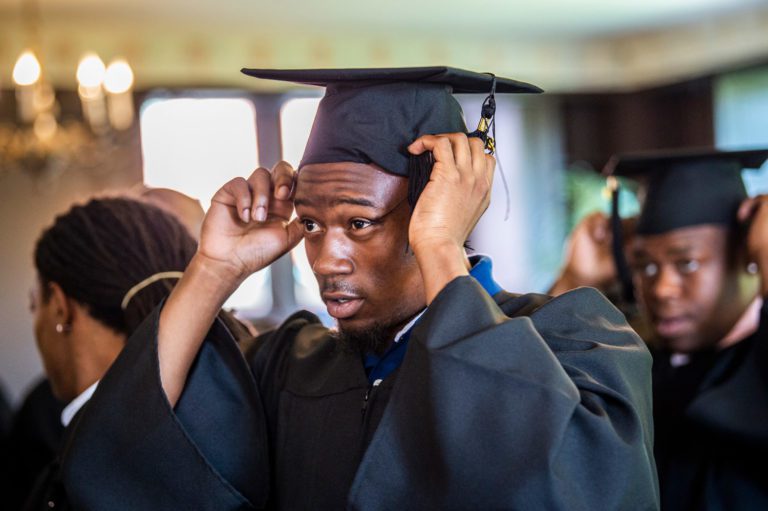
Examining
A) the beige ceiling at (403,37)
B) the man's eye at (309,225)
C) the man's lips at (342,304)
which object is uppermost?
the beige ceiling at (403,37)

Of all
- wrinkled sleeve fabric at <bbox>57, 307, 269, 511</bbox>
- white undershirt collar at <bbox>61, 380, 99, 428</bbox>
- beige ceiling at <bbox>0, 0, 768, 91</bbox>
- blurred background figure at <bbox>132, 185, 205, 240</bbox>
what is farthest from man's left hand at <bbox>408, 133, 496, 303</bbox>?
beige ceiling at <bbox>0, 0, 768, 91</bbox>

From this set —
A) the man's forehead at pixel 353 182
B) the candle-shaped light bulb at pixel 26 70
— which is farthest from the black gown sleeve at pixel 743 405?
the candle-shaped light bulb at pixel 26 70

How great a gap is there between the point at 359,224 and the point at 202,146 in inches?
228

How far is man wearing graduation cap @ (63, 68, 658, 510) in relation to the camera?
1243 mm

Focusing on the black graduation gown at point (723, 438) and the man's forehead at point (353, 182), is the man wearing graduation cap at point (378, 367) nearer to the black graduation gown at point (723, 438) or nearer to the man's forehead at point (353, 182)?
the man's forehead at point (353, 182)

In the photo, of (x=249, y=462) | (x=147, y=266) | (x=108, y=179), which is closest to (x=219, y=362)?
(x=249, y=462)

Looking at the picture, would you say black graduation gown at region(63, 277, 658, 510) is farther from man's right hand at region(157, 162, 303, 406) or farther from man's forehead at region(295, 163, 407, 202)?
man's forehead at region(295, 163, 407, 202)

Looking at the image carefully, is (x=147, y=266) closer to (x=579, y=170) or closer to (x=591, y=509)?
(x=591, y=509)

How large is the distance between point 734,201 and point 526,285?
5.89 meters

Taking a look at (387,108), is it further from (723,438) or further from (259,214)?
(723,438)

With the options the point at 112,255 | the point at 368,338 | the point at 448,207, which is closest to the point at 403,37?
the point at 112,255

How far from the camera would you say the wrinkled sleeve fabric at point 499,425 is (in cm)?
121

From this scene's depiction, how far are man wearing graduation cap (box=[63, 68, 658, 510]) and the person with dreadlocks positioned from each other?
35cm

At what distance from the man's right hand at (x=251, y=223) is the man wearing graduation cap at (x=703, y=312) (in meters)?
1.13
